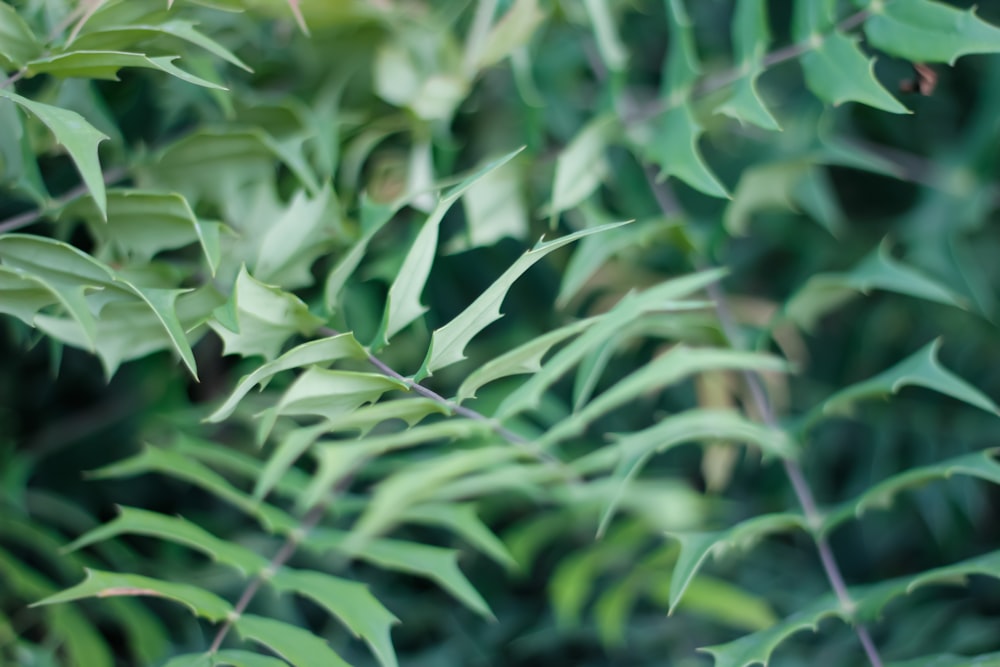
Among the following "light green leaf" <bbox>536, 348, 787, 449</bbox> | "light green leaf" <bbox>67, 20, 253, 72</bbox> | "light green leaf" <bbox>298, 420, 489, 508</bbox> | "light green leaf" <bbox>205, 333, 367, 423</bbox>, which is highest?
"light green leaf" <bbox>67, 20, 253, 72</bbox>

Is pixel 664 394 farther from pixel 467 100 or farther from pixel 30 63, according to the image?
pixel 30 63

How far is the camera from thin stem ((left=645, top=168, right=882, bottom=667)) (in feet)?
1.32

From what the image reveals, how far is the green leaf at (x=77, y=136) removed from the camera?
29 centimetres

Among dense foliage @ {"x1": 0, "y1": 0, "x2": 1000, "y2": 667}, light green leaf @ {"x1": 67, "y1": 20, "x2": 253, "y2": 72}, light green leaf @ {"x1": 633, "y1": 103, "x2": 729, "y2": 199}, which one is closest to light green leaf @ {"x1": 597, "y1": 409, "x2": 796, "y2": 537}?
dense foliage @ {"x1": 0, "y1": 0, "x2": 1000, "y2": 667}

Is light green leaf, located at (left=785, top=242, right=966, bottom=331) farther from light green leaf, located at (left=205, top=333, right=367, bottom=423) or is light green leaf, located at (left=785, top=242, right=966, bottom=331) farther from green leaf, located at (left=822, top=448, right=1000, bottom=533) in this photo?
light green leaf, located at (left=205, top=333, right=367, bottom=423)

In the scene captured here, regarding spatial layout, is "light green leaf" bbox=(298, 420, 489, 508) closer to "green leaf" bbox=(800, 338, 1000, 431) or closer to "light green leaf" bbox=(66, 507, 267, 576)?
"light green leaf" bbox=(66, 507, 267, 576)

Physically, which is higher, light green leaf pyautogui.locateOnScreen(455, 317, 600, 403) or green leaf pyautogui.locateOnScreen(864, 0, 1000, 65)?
green leaf pyautogui.locateOnScreen(864, 0, 1000, 65)

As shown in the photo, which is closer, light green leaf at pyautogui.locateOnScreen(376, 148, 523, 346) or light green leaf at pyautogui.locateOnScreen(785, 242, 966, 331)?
light green leaf at pyautogui.locateOnScreen(376, 148, 523, 346)

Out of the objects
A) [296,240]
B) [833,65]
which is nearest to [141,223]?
[296,240]

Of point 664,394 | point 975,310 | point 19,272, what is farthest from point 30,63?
point 975,310

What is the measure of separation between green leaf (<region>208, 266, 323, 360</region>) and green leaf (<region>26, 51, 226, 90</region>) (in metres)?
0.07

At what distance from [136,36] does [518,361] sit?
0.19 metres

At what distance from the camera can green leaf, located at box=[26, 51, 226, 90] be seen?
0.30 m

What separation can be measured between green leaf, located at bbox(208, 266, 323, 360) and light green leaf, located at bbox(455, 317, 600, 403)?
6 centimetres
